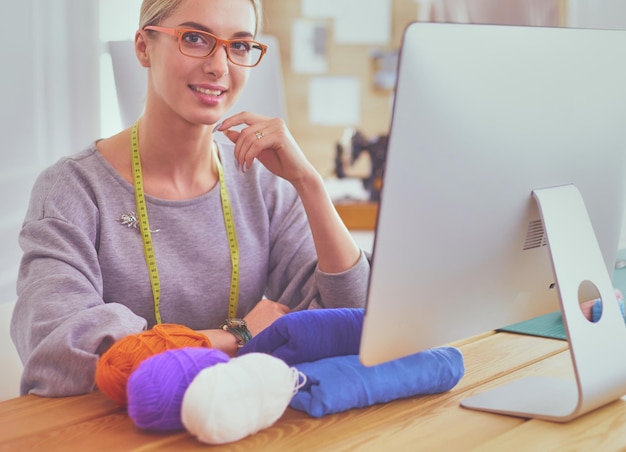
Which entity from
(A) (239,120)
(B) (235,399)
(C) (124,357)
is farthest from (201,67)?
(B) (235,399)

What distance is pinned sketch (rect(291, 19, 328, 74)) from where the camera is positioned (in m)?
4.57

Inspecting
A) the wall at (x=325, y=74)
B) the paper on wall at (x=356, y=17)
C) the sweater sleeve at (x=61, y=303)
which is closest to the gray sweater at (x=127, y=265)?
the sweater sleeve at (x=61, y=303)

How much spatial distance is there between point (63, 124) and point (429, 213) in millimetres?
1467

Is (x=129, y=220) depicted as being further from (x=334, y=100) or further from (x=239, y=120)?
(x=334, y=100)

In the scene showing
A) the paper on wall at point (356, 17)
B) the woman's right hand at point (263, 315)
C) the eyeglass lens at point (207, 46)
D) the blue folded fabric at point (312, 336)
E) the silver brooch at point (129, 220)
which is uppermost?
the paper on wall at point (356, 17)

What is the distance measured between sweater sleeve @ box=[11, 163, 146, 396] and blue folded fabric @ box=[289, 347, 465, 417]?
0.30 metres

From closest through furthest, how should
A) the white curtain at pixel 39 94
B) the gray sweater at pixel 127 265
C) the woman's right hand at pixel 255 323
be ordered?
the gray sweater at pixel 127 265 → the woman's right hand at pixel 255 323 → the white curtain at pixel 39 94

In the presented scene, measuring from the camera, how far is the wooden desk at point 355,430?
0.98 m

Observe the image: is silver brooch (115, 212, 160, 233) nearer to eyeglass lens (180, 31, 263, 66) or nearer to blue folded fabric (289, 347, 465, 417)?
eyeglass lens (180, 31, 263, 66)

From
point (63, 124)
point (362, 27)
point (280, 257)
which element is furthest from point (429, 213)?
point (362, 27)

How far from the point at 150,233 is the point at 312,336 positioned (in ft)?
1.82

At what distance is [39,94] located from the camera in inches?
82.4

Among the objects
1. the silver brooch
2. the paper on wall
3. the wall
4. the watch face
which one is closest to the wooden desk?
the watch face

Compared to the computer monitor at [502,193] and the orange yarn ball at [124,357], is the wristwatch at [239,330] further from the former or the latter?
the computer monitor at [502,193]
